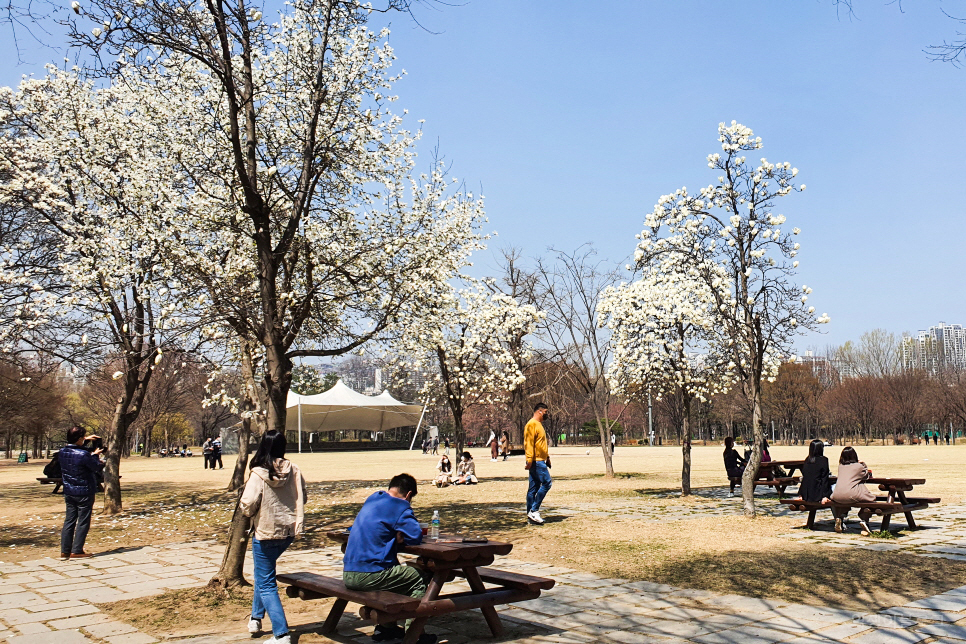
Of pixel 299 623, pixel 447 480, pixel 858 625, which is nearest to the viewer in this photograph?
pixel 858 625

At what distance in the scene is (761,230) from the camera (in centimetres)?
1267

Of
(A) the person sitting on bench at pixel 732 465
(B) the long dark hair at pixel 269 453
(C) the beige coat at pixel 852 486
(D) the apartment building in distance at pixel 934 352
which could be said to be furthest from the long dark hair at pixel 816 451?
(D) the apartment building in distance at pixel 934 352

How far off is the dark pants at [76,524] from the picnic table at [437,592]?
18.9 ft

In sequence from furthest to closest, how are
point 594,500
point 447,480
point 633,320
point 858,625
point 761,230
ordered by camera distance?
point 447,480, point 633,320, point 594,500, point 761,230, point 858,625

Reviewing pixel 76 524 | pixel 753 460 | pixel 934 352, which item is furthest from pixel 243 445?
pixel 934 352

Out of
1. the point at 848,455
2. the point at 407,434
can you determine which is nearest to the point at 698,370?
the point at 848,455

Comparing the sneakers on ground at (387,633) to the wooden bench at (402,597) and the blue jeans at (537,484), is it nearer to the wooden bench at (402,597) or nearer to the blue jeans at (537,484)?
the wooden bench at (402,597)

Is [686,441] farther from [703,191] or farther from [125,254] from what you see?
[125,254]

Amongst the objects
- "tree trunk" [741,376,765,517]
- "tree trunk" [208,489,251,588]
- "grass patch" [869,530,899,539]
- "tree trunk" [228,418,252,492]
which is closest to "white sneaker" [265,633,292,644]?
"tree trunk" [208,489,251,588]

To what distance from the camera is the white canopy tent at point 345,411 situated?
64.8 meters

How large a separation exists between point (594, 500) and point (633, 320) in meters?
4.37

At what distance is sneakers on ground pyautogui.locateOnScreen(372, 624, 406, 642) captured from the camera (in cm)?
573

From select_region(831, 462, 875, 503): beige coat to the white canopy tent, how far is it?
50.5m

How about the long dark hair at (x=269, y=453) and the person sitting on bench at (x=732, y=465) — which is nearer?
the long dark hair at (x=269, y=453)
